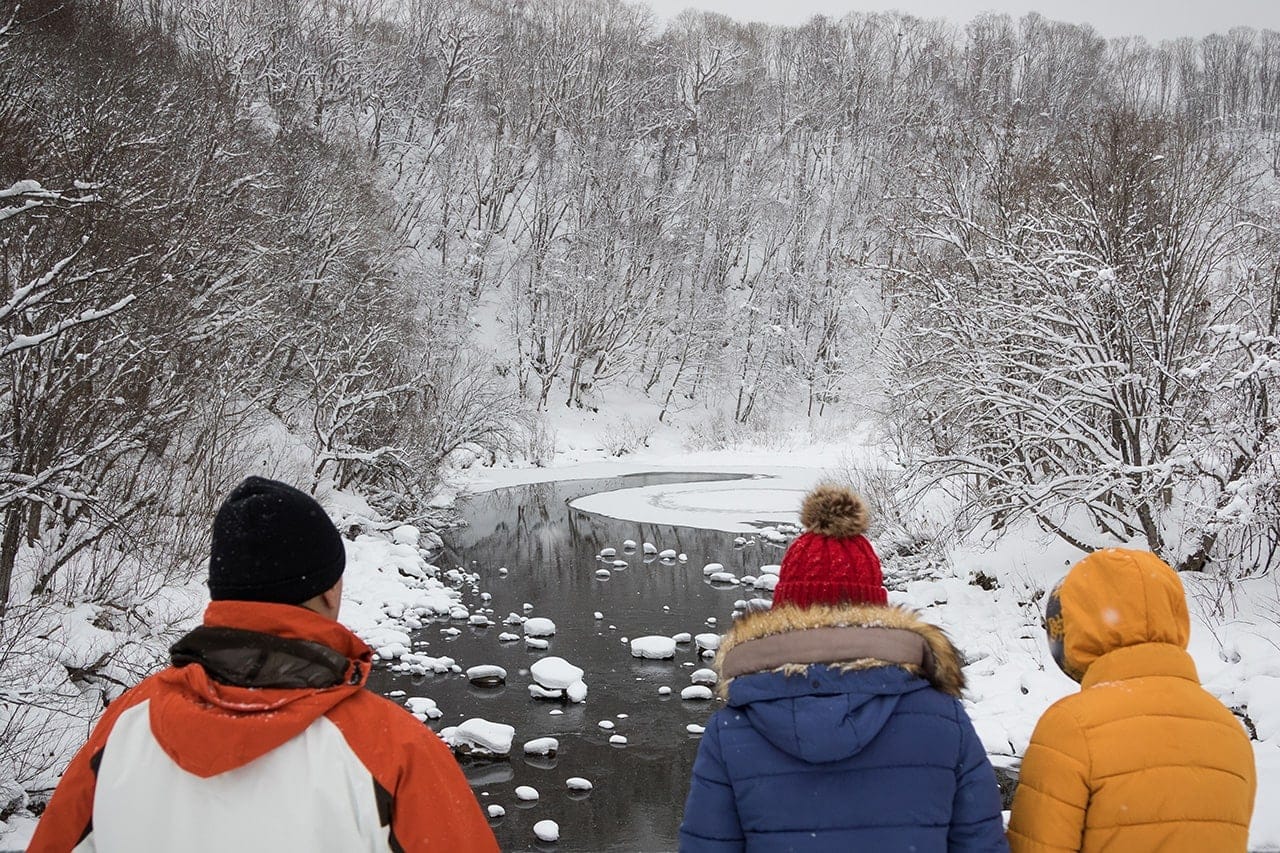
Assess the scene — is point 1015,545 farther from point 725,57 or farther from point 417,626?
point 725,57

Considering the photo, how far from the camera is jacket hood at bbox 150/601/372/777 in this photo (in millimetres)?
1477

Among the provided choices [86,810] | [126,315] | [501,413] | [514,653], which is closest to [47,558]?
[126,315]

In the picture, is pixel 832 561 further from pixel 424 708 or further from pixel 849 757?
pixel 424 708

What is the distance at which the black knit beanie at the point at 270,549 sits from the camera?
5.32 feet

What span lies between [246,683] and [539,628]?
10.8 m

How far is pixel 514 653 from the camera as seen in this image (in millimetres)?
11273

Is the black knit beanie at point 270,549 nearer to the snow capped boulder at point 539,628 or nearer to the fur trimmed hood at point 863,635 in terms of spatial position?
the fur trimmed hood at point 863,635

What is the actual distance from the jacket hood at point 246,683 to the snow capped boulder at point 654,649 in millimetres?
9712

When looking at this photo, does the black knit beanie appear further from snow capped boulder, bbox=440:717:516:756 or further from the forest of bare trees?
snow capped boulder, bbox=440:717:516:756

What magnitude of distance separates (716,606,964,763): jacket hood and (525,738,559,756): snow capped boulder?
6947mm

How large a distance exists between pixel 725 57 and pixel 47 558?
43738 mm

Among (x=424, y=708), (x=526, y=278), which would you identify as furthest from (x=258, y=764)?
(x=526, y=278)

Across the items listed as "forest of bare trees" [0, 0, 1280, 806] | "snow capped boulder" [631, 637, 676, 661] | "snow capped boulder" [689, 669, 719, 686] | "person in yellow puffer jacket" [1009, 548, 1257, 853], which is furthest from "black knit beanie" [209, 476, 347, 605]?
"snow capped boulder" [631, 637, 676, 661]

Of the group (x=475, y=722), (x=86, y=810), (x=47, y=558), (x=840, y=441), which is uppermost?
Answer: (x=86, y=810)
